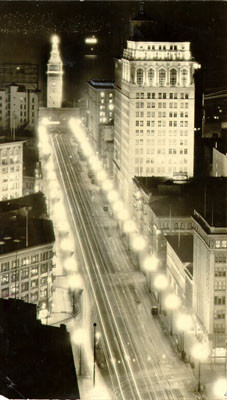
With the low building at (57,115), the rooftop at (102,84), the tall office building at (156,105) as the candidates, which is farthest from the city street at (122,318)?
the rooftop at (102,84)

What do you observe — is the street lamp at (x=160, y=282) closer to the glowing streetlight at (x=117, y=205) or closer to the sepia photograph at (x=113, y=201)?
the sepia photograph at (x=113, y=201)

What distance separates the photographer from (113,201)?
3550 cm

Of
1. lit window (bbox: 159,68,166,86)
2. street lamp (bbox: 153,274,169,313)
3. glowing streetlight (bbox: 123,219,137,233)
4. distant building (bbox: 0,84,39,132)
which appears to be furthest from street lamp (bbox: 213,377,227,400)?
distant building (bbox: 0,84,39,132)

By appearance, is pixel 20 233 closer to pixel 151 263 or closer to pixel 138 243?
pixel 151 263

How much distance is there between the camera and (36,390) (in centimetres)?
1644

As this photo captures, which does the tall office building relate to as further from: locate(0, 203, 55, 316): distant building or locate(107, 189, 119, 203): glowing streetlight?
locate(0, 203, 55, 316): distant building

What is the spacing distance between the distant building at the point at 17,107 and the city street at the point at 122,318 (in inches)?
203

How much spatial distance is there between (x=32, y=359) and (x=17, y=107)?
24.2 m

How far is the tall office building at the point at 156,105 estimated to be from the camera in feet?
113

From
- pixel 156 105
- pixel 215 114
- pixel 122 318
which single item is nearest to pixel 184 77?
pixel 156 105

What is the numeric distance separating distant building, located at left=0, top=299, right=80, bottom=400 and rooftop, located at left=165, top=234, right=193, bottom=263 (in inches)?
243

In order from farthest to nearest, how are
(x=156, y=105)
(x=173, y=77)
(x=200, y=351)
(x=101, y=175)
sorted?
(x=101, y=175) < (x=156, y=105) < (x=173, y=77) < (x=200, y=351)

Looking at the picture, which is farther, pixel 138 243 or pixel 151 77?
pixel 151 77

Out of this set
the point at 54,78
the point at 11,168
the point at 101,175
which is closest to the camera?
the point at 11,168
